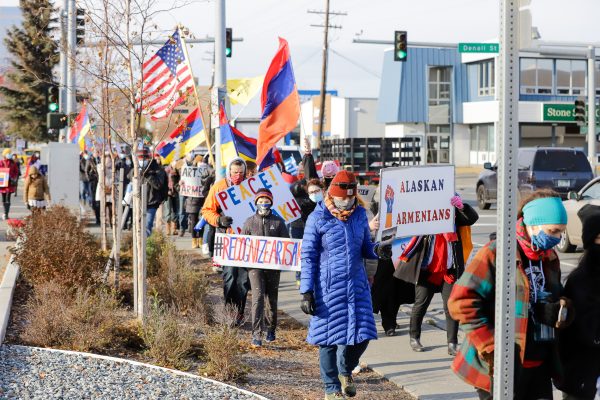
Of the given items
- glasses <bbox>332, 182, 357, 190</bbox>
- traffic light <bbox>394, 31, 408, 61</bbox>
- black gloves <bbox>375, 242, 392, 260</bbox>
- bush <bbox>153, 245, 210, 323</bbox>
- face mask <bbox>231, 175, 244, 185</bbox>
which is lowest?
bush <bbox>153, 245, 210, 323</bbox>

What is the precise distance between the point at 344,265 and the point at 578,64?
193 feet

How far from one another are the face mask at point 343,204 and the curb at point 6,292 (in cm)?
350

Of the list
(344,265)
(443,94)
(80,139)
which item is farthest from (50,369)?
(443,94)

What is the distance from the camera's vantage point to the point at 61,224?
1280cm

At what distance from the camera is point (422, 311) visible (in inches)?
364

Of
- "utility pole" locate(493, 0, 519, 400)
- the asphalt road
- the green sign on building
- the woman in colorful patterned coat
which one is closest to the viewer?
"utility pole" locate(493, 0, 519, 400)

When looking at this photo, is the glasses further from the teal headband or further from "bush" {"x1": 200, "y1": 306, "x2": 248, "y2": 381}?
the teal headband

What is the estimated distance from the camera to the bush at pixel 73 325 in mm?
8344

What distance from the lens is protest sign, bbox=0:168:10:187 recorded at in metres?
25.6

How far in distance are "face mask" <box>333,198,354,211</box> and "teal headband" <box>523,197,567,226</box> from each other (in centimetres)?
220

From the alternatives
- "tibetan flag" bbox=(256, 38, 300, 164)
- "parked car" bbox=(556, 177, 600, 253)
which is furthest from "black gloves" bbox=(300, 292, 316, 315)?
"parked car" bbox=(556, 177, 600, 253)

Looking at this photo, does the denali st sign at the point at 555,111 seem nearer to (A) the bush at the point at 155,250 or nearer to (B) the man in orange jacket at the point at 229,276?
(A) the bush at the point at 155,250

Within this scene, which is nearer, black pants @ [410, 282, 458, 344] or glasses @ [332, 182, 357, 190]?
glasses @ [332, 182, 357, 190]

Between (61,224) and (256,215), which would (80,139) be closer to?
(61,224)
